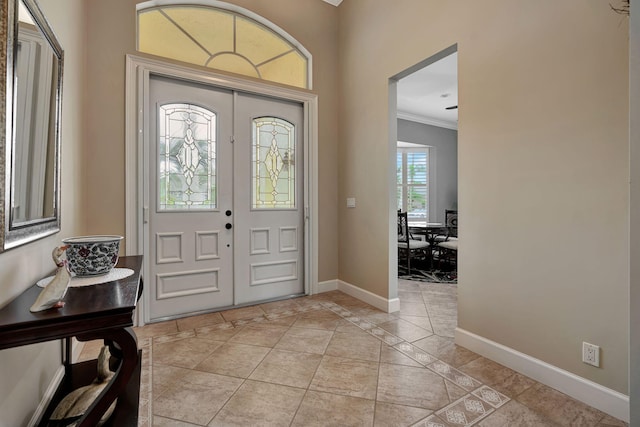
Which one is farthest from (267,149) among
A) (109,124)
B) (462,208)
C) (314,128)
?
(462,208)

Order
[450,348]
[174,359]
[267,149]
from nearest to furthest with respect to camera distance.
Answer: [174,359]
[450,348]
[267,149]

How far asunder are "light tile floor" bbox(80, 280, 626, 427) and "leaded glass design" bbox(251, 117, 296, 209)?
1270mm

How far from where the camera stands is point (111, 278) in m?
1.40

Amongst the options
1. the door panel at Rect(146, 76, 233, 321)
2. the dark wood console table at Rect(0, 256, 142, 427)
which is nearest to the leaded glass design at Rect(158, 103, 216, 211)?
the door panel at Rect(146, 76, 233, 321)

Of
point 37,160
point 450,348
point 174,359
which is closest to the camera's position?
point 37,160

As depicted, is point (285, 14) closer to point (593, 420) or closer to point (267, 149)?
point (267, 149)

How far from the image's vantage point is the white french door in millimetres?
2812

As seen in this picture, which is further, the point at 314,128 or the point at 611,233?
the point at 314,128

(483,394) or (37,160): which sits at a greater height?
(37,160)

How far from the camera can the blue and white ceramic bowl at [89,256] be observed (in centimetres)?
137

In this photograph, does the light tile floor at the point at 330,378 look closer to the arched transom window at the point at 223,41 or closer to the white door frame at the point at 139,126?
the white door frame at the point at 139,126

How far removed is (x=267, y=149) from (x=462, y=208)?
208 cm

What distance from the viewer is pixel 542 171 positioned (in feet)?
5.99

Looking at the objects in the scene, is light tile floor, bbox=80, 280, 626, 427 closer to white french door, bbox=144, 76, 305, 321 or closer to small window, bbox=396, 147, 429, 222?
white french door, bbox=144, 76, 305, 321
